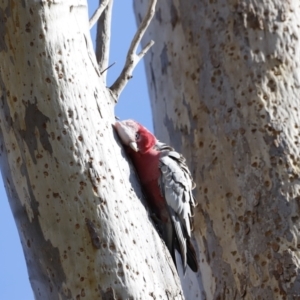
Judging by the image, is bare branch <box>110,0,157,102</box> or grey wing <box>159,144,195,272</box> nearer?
bare branch <box>110,0,157,102</box>

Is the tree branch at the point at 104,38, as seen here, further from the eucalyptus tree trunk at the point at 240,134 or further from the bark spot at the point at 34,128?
the eucalyptus tree trunk at the point at 240,134

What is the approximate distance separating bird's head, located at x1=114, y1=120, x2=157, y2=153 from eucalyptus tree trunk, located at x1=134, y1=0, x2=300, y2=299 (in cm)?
29

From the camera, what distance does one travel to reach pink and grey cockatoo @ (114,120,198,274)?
1.75 m

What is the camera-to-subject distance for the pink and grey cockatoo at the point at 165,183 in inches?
69.0

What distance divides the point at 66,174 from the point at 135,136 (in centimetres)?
35

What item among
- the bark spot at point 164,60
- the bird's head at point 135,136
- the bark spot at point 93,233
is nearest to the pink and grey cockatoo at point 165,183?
the bird's head at point 135,136

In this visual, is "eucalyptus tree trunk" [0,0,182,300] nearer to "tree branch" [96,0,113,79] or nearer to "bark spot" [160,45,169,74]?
"tree branch" [96,0,113,79]

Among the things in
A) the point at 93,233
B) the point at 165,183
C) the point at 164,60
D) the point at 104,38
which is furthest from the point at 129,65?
the point at 164,60

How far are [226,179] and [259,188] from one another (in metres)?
0.11

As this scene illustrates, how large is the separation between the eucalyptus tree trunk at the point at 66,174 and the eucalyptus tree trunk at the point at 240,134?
1.91ft

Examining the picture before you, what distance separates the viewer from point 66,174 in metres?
1.51

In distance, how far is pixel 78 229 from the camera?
1492 millimetres

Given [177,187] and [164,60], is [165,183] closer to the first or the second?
[177,187]

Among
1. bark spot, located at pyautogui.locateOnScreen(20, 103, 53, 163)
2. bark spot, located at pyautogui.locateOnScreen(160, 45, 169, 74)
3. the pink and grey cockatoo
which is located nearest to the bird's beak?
the pink and grey cockatoo
